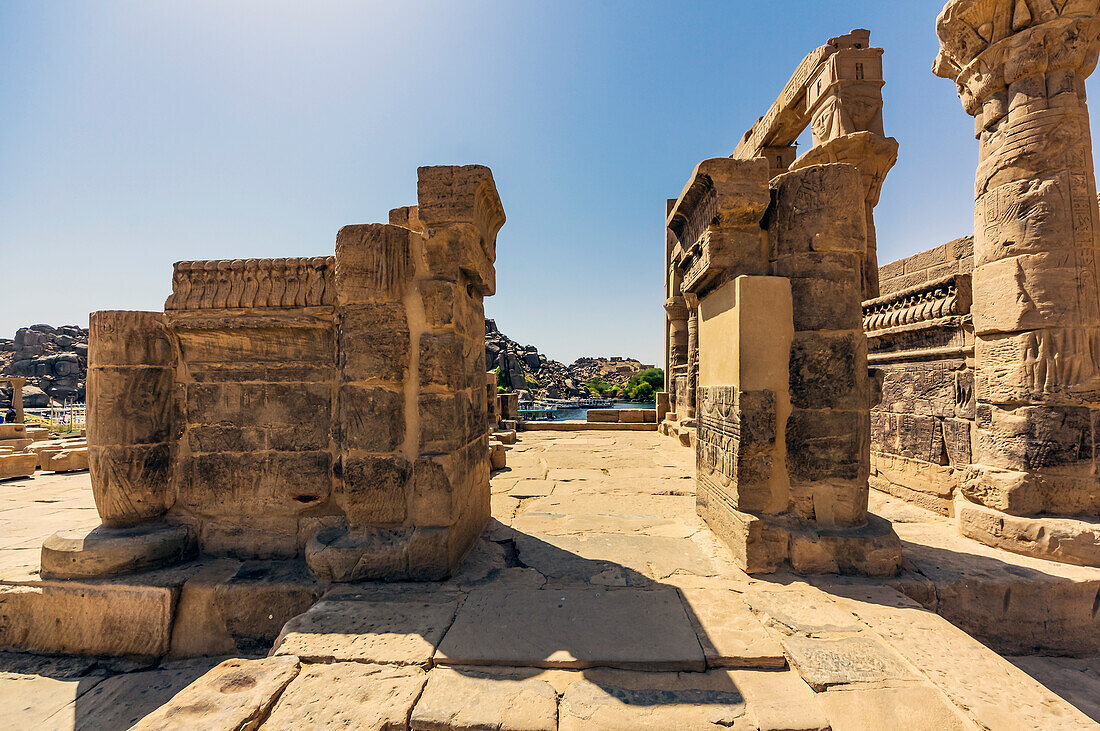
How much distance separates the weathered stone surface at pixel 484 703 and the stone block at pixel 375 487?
110 centimetres

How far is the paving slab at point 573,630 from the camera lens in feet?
5.96

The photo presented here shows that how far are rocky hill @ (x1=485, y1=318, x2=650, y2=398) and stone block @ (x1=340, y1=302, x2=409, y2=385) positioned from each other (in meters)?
53.0

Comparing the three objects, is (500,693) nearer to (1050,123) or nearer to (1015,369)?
(1015,369)

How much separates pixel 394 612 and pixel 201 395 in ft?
6.69

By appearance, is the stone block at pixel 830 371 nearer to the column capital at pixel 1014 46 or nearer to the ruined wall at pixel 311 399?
the ruined wall at pixel 311 399

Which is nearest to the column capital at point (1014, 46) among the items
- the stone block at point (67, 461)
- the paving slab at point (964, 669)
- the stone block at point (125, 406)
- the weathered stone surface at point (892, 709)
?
the paving slab at point (964, 669)

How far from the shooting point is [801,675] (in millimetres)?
1733

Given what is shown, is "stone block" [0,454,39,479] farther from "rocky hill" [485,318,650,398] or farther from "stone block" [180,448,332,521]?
"rocky hill" [485,318,650,398]

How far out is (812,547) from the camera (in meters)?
2.66

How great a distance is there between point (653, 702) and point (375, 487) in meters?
1.88

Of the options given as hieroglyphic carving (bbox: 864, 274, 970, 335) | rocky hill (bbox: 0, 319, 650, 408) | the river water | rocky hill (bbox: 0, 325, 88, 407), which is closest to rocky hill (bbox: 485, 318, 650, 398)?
rocky hill (bbox: 0, 319, 650, 408)

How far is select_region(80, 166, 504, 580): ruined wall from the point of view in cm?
267

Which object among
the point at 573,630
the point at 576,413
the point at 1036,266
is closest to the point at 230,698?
the point at 573,630

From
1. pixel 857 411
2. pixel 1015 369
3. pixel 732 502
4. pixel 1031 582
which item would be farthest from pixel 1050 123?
pixel 732 502
